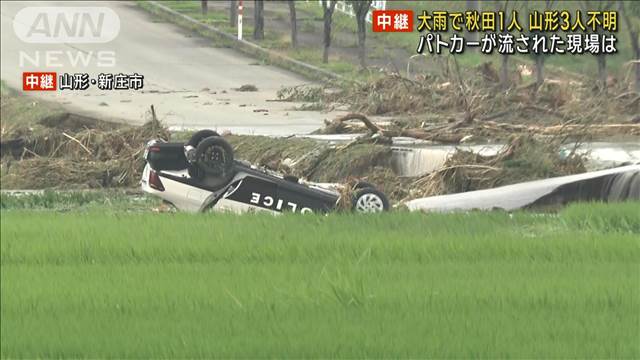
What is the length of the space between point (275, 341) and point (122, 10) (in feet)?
128

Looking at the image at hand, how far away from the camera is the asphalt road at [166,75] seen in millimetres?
26812

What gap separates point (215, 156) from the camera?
14203 mm

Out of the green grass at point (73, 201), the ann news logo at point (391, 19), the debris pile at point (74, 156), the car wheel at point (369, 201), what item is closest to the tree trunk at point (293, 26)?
the ann news logo at point (391, 19)

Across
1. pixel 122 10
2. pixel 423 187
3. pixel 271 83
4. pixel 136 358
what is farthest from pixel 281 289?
pixel 122 10

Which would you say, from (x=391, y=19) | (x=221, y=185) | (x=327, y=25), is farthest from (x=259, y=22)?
(x=221, y=185)

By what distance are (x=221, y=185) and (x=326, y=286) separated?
20.8 feet

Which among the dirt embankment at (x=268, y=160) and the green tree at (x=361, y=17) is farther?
the green tree at (x=361, y=17)

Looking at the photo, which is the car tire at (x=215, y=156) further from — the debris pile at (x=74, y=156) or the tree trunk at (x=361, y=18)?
the tree trunk at (x=361, y=18)

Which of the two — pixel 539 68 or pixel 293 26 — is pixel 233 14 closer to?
pixel 293 26

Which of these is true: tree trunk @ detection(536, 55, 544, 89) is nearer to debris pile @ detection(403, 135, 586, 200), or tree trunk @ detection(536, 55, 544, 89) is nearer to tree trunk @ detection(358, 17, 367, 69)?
tree trunk @ detection(358, 17, 367, 69)

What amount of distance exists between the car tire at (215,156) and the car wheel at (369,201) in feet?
4.62

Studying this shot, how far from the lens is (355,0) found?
33.3 metres

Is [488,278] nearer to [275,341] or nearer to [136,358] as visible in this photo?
[275,341]

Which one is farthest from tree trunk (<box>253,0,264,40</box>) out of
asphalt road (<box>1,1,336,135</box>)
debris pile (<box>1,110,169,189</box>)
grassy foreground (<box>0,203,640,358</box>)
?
grassy foreground (<box>0,203,640,358</box>)
